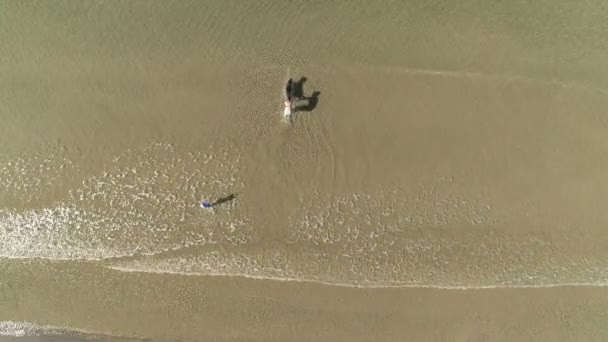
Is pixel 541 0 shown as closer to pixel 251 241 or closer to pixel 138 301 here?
pixel 251 241

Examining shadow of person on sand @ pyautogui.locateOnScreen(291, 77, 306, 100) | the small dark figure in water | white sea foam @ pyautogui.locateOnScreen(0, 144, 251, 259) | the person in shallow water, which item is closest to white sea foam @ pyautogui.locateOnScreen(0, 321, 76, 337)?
white sea foam @ pyautogui.locateOnScreen(0, 144, 251, 259)

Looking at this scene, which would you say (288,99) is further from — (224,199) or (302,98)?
(224,199)

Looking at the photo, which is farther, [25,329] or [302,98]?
[302,98]

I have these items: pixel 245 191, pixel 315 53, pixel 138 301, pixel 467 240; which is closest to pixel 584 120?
pixel 467 240

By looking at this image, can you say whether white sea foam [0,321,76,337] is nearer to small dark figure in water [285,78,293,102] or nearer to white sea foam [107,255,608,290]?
white sea foam [107,255,608,290]

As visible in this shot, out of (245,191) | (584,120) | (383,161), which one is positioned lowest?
(245,191)

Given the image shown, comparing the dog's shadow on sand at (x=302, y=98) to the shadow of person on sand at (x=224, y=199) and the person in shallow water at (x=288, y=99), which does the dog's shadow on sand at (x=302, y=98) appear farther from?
the shadow of person on sand at (x=224, y=199)

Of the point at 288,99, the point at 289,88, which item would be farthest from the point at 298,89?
the point at 288,99

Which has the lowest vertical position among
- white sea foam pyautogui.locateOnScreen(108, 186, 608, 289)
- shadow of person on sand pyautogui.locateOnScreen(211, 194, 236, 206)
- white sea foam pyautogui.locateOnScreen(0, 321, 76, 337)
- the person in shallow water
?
white sea foam pyautogui.locateOnScreen(0, 321, 76, 337)
